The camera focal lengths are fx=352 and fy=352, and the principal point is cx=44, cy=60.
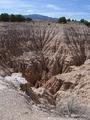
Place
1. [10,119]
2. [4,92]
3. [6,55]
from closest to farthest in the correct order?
[10,119]
[4,92]
[6,55]

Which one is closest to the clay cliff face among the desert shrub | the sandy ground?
the desert shrub

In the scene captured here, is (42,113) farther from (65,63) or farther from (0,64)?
(65,63)

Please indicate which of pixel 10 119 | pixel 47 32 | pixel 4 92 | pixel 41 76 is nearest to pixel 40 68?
pixel 41 76

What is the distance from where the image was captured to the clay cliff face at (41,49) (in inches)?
1881

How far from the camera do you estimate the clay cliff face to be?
4777 cm

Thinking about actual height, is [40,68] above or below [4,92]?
below

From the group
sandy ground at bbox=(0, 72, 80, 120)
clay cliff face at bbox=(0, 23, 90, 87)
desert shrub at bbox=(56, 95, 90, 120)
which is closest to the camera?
sandy ground at bbox=(0, 72, 80, 120)

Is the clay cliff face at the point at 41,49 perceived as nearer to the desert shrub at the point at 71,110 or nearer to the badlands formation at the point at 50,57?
the badlands formation at the point at 50,57

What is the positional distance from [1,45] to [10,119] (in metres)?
33.8

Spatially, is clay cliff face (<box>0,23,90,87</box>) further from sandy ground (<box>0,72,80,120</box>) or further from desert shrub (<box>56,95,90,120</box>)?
sandy ground (<box>0,72,80,120</box>)

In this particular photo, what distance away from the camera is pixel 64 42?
53625 millimetres

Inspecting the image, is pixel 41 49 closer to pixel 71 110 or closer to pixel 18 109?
pixel 71 110

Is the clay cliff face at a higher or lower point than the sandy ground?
lower

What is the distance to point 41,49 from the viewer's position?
5331cm
